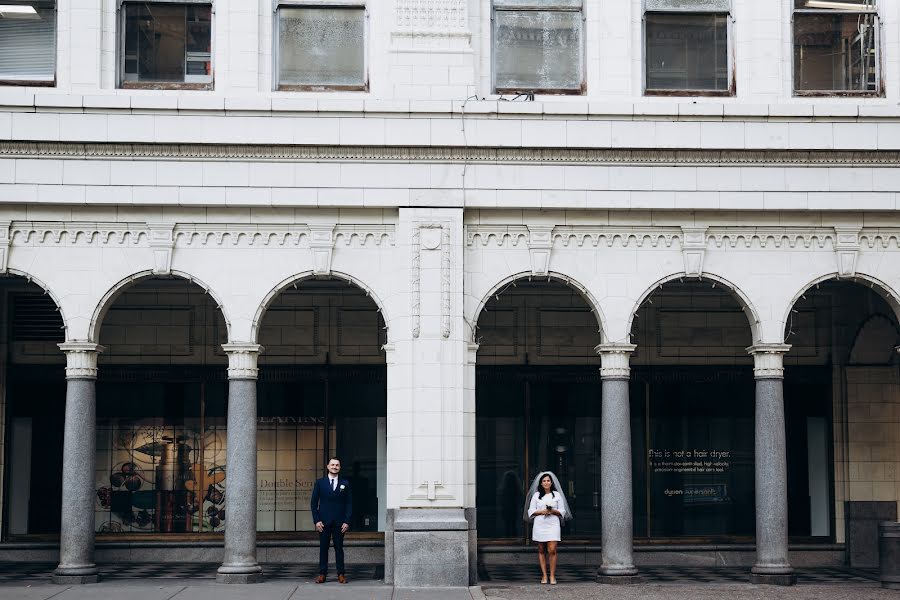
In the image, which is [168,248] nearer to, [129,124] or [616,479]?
[129,124]

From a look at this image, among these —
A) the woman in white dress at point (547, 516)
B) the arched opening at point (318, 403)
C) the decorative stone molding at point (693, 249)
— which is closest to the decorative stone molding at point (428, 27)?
the decorative stone molding at point (693, 249)

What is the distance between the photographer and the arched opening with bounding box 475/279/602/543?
2348 cm

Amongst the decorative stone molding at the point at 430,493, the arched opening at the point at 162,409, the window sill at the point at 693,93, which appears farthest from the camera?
the arched opening at the point at 162,409

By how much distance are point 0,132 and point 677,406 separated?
1224 cm

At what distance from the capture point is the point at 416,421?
65.1 ft

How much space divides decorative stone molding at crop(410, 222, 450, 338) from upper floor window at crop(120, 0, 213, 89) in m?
4.08

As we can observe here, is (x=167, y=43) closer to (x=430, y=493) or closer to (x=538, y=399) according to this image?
(x=430, y=493)

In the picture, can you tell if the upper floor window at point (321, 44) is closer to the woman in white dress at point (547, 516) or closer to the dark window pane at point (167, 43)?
Answer: the dark window pane at point (167, 43)

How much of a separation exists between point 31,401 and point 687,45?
1263 cm

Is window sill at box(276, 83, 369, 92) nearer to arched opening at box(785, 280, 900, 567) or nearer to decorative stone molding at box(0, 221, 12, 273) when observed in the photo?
decorative stone molding at box(0, 221, 12, 273)

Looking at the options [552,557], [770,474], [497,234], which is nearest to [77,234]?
[497,234]

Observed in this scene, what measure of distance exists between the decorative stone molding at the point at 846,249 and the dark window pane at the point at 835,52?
2.31 metres

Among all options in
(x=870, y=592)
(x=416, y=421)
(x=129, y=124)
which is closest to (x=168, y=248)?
(x=129, y=124)

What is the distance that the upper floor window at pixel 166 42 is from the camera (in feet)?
67.3
